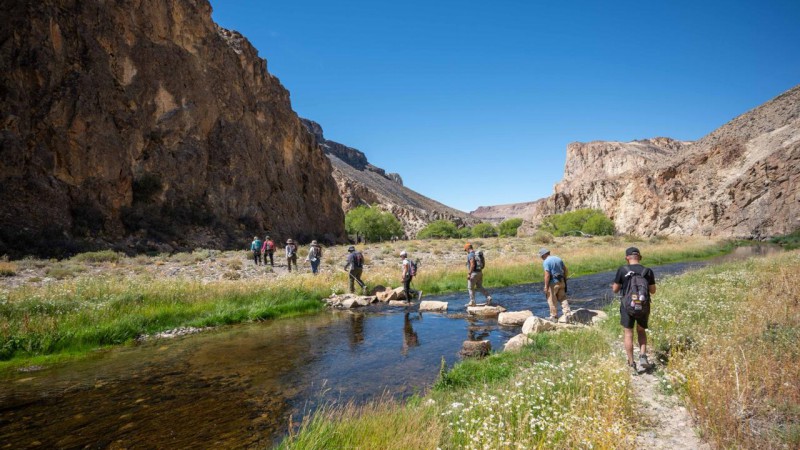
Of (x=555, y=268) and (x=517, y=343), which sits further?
(x=555, y=268)

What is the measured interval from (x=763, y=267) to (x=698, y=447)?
17934 millimetres

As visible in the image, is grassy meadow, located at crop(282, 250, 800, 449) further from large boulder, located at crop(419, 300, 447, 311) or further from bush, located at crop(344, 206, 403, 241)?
bush, located at crop(344, 206, 403, 241)

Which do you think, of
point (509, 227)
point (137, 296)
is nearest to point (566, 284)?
point (137, 296)

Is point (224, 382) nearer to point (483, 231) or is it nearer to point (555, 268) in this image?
point (555, 268)

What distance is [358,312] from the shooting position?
1577 cm

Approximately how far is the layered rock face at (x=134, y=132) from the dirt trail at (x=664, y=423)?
3342cm

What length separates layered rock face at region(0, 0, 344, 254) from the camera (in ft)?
97.6

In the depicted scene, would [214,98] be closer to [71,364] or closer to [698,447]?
[71,364]

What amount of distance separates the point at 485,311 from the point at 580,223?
114943 millimetres

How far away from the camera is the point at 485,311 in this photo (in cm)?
1469

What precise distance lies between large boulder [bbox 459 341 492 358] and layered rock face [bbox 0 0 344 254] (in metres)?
29.7

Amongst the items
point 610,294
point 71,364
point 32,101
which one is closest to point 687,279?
point 610,294

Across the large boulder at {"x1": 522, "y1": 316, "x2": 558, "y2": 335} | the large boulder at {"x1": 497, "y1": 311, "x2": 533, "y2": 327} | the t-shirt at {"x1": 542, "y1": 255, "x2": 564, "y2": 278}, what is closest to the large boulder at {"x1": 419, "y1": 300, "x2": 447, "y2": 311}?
the large boulder at {"x1": 497, "y1": 311, "x2": 533, "y2": 327}

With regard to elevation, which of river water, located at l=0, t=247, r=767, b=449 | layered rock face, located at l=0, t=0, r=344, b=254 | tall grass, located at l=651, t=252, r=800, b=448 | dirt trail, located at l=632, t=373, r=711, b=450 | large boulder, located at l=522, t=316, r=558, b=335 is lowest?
river water, located at l=0, t=247, r=767, b=449
